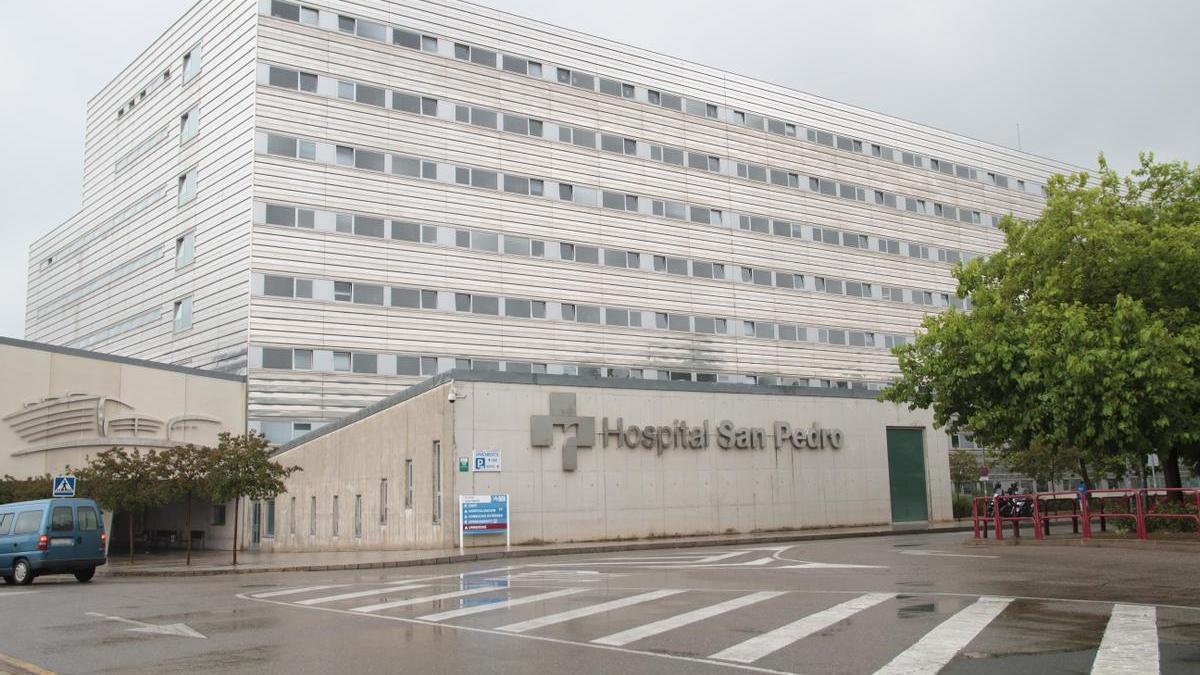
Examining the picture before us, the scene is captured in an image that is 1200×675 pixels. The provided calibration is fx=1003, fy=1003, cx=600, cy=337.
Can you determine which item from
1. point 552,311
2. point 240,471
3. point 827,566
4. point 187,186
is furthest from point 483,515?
point 187,186

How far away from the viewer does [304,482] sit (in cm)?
4022

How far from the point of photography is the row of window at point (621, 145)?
49094 mm

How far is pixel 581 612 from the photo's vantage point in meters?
12.7

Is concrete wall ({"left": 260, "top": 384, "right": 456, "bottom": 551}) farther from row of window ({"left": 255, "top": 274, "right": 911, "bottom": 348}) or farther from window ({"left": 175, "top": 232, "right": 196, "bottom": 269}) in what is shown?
window ({"left": 175, "top": 232, "right": 196, "bottom": 269})

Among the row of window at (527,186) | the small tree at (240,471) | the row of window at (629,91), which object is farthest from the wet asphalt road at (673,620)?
the row of window at (629,91)

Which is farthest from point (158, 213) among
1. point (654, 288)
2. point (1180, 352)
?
point (1180, 352)

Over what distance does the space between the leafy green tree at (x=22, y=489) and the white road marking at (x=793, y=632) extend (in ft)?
115

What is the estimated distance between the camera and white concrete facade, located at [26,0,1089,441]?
154 feet

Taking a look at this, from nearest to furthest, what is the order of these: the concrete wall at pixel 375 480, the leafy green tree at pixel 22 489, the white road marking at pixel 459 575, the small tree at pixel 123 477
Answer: the white road marking at pixel 459 575 < the concrete wall at pixel 375 480 < the small tree at pixel 123 477 < the leafy green tree at pixel 22 489

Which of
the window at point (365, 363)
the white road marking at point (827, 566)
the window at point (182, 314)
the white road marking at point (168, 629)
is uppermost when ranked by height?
the window at point (182, 314)

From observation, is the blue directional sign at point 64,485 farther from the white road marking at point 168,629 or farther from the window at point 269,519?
the window at point 269,519

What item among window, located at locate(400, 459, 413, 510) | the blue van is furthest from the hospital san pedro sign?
the blue van

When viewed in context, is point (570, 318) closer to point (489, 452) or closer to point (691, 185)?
point (691, 185)

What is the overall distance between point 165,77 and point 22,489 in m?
26.1
